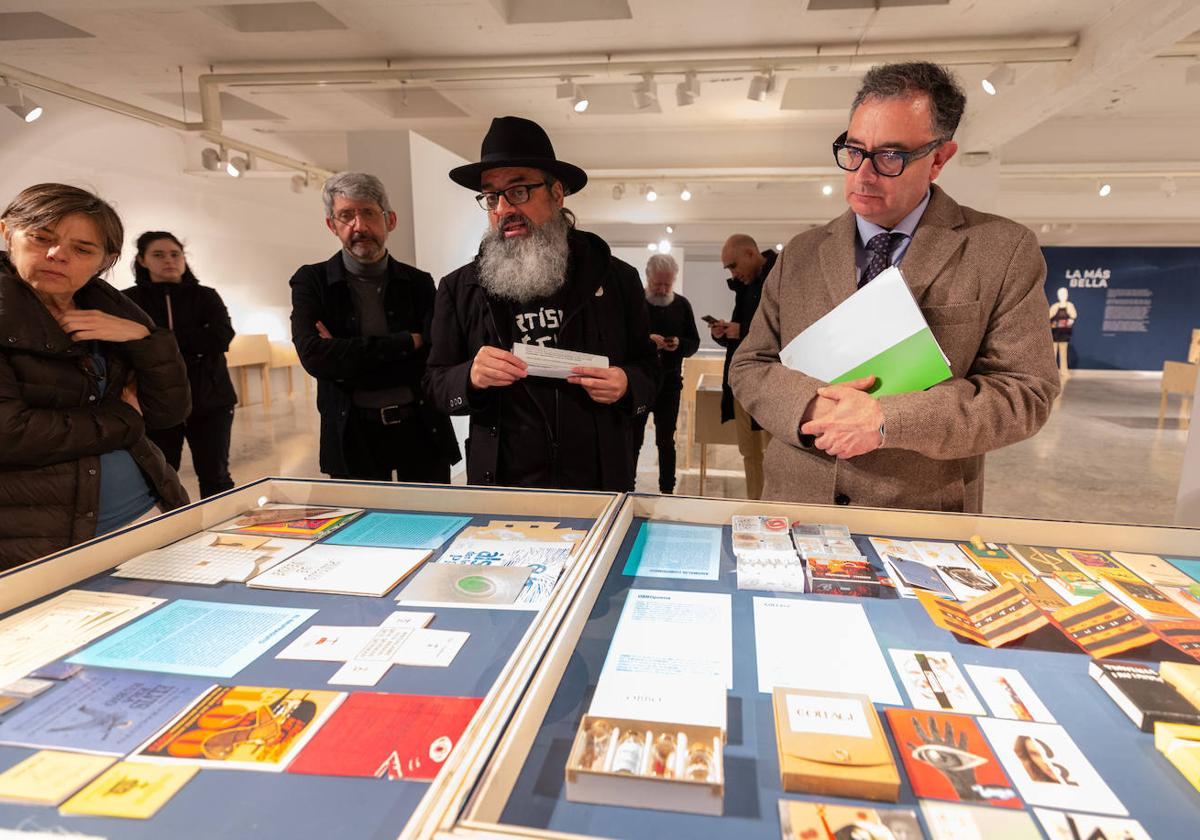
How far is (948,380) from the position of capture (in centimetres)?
142

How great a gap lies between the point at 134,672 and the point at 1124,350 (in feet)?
59.0

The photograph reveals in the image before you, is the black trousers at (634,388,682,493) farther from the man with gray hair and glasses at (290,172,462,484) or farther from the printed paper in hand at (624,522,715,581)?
the printed paper in hand at (624,522,715,581)

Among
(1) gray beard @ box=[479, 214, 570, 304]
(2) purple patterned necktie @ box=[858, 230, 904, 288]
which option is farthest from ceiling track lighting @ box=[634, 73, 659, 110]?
(2) purple patterned necktie @ box=[858, 230, 904, 288]

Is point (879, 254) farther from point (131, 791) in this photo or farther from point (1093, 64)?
point (1093, 64)

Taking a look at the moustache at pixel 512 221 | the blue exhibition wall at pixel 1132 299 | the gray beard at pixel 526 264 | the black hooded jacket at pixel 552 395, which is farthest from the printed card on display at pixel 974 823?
the blue exhibition wall at pixel 1132 299

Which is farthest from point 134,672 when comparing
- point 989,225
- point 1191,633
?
point 989,225

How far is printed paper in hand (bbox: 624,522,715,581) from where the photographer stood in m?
1.25

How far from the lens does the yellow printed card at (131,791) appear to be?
69 cm

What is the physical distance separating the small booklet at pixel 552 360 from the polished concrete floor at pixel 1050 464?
9.61 feet

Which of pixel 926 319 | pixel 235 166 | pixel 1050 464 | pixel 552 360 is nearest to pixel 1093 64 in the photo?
pixel 1050 464

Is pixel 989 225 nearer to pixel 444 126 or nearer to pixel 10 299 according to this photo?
pixel 10 299

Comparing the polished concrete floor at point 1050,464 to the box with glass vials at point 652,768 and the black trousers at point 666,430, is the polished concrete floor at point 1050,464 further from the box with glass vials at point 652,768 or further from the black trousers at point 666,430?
the box with glass vials at point 652,768

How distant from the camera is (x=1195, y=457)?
2209mm

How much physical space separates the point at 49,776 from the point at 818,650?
946mm
